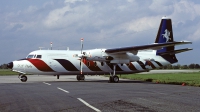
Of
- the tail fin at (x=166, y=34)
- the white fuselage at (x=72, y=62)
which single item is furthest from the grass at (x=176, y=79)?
the white fuselage at (x=72, y=62)

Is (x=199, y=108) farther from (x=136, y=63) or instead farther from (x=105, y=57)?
(x=136, y=63)

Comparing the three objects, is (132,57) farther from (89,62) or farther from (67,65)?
(67,65)

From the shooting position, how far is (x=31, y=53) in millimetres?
33531

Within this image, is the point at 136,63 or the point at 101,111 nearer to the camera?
the point at 101,111

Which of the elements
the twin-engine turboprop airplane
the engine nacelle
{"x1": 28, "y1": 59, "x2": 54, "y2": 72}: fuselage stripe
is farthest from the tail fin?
{"x1": 28, "y1": 59, "x2": 54, "y2": 72}: fuselage stripe

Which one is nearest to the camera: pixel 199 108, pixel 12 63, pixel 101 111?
pixel 101 111

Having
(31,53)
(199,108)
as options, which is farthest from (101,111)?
(31,53)

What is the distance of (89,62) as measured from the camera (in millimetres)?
34156

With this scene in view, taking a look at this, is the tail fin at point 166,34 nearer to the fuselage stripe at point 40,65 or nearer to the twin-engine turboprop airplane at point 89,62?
the twin-engine turboprop airplane at point 89,62

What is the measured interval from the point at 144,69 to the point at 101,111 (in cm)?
2592

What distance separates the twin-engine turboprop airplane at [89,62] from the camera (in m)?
32.1

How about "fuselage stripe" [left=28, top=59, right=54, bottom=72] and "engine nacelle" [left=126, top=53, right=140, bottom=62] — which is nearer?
"fuselage stripe" [left=28, top=59, right=54, bottom=72]

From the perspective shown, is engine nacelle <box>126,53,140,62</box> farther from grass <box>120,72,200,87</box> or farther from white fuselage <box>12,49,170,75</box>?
grass <box>120,72,200,87</box>

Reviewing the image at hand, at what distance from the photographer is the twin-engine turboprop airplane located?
3205cm
